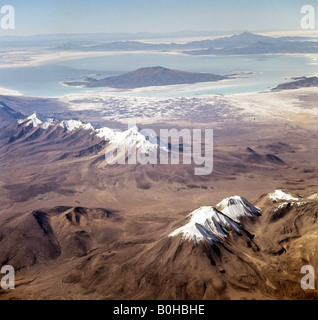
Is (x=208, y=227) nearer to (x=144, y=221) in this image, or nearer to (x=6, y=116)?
(x=144, y=221)

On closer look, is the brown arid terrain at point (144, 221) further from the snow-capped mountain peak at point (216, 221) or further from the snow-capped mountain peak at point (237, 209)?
the snow-capped mountain peak at point (237, 209)

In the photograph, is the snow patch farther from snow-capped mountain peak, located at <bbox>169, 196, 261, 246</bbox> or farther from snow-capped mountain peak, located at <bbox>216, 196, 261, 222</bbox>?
snow-capped mountain peak, located at <bbox>216, 196, 261, 222</bbox>

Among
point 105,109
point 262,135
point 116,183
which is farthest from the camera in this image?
point 105,109

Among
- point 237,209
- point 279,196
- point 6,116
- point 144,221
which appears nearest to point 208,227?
point 237,209

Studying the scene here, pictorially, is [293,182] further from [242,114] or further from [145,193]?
[242,114]

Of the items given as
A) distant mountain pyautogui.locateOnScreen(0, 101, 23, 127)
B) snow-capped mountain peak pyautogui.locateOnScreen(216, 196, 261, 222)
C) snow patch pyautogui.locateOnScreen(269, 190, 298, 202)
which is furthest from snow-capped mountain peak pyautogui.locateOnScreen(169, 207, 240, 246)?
distant mountain pyautogui.locateOnScreen(0, 101, 23, 127)

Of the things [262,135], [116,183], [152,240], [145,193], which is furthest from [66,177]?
[262,135]

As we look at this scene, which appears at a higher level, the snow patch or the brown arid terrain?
the snow patch

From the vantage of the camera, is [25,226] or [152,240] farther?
[25,226]
